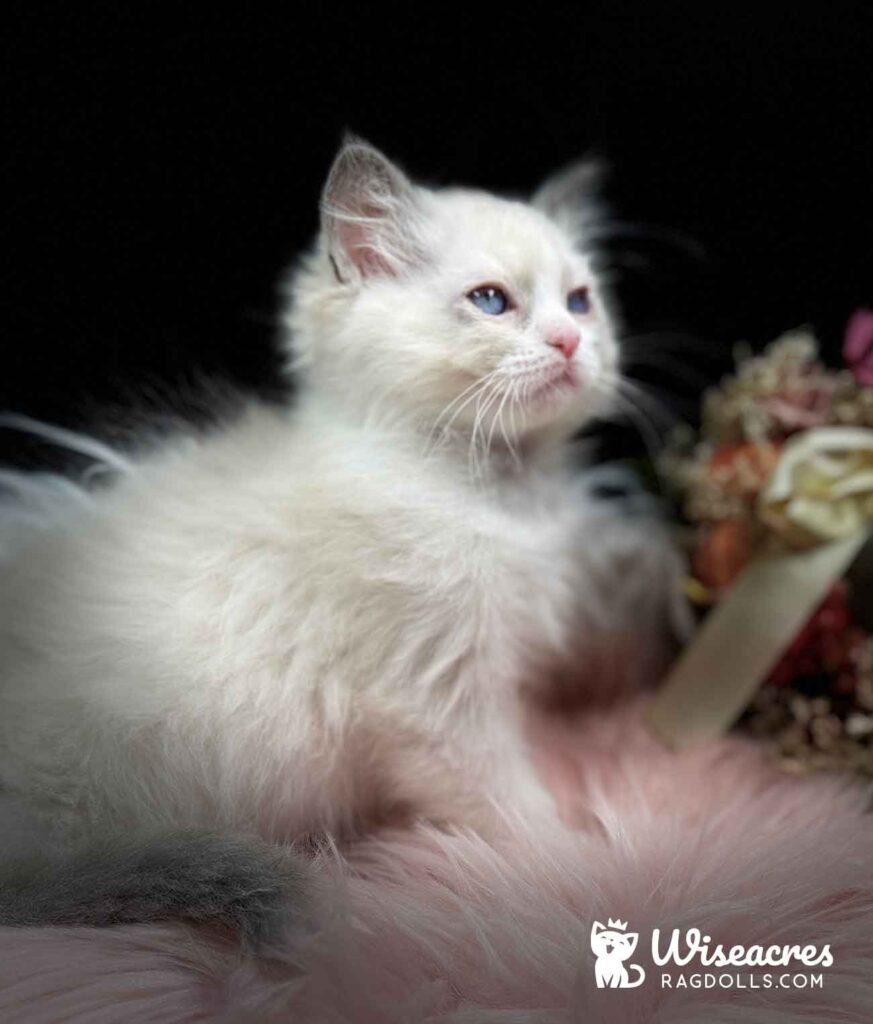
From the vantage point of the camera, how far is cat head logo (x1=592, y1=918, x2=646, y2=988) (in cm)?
71

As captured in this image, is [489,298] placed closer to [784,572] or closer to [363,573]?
[363,573]

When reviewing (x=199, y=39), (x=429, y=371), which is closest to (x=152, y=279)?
(x=199, y=39)

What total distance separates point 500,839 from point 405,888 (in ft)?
0.38

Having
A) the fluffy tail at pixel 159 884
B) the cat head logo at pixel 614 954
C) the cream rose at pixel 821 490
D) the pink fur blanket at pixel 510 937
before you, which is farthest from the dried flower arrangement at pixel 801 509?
the fluffy tail at pixel 159 884

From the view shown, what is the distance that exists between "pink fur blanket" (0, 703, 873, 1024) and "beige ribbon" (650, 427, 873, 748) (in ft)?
0.64

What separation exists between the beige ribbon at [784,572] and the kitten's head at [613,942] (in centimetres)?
42

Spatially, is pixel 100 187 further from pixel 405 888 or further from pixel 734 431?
pixel 405 888

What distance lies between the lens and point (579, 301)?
1.05 m

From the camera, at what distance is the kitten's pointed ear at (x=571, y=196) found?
1.18 meters

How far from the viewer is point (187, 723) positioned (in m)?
0.86

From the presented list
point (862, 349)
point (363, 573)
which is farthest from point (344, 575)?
point (862, 349)

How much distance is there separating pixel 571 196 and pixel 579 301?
0.20m

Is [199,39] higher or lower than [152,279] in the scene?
higher

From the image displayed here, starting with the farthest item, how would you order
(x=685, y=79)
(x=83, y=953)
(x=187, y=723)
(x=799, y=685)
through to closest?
(x=685, y=79), (x=799, y=685), (x=187, y=723), (x=83, y=953)
